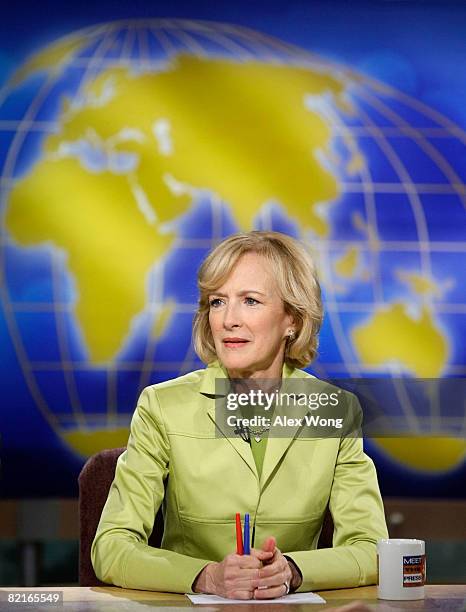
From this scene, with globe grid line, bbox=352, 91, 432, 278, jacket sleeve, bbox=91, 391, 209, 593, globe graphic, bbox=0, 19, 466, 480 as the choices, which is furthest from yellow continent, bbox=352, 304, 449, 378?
jacket sleeve, bbox=91, 391, 209, 593

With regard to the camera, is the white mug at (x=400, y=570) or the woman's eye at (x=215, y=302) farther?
the woman's eye at (x=215, y=302)

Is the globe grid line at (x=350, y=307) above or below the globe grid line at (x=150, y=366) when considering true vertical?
above

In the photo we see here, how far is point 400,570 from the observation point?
1763 millimetres

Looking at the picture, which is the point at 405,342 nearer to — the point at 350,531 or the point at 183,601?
the point at 350,531

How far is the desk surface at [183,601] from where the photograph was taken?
167 centimetres

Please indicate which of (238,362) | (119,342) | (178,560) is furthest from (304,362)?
(119,342)

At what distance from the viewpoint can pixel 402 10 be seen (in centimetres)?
389

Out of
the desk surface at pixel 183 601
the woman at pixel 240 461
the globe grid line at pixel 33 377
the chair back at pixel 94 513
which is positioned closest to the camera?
the desk surface at pixel 183 601

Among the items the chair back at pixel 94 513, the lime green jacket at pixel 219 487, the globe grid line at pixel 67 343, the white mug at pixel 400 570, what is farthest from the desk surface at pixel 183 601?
the globe grid line at pixel 67 343

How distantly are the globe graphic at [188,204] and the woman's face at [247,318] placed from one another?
5.22 ft

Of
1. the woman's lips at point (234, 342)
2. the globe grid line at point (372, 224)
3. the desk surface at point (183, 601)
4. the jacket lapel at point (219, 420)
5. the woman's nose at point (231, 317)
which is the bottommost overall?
the desk surface at point (183, 601)

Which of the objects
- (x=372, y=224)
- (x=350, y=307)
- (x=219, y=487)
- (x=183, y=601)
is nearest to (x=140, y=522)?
(x=219, y=487)

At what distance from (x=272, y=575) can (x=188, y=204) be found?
7.31 feet

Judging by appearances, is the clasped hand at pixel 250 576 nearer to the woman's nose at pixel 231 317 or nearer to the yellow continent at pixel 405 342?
the woman's nose at pixel 231 317
